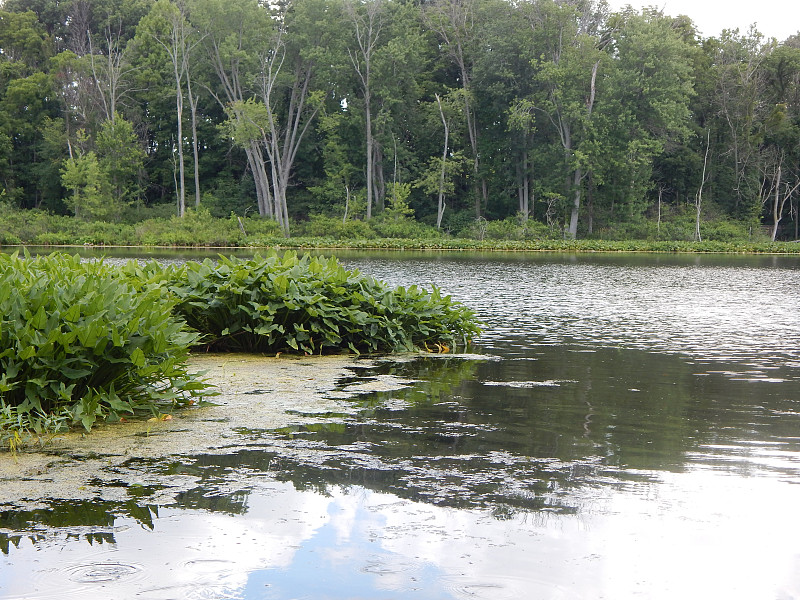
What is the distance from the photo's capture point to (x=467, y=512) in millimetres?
4223

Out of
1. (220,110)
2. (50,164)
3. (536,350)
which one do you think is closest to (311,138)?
(220,110)

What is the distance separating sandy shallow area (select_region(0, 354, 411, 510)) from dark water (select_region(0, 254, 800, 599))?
0.47ft

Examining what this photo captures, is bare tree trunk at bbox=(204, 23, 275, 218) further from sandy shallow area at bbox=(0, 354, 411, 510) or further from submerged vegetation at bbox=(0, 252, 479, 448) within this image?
sandy shallow area at bbox=(0, 354, 411, 510)

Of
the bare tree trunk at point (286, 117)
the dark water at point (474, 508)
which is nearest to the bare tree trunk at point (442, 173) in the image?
the bare tree trunk at point (286, 117)

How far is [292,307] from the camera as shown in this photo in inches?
363

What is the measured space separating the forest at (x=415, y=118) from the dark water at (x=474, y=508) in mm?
48870

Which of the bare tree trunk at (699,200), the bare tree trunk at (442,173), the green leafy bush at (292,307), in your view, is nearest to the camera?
the green leafy bush at (292,307)

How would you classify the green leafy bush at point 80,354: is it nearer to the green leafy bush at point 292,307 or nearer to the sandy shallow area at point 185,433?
the sandy shallow area at point 185,433

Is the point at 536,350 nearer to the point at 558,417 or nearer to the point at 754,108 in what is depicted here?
the point at 558,417

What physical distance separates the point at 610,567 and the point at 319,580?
46.8 inches

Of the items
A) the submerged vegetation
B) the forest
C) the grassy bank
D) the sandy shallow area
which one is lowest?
the grassy bank

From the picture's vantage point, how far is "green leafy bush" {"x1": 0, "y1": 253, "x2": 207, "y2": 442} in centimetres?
563

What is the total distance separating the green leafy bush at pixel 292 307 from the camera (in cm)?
939

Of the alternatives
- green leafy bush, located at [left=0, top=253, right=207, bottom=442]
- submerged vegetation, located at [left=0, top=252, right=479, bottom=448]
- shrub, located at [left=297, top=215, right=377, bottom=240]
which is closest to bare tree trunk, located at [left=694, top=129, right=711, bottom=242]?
shrub, located at [left=297, top=215, right=377, bottom=240]
